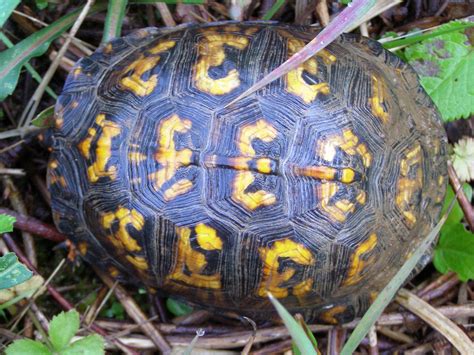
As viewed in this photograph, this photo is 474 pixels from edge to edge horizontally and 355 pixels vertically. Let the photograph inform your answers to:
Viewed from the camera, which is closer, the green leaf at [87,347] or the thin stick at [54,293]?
the green leaf at [87,347]

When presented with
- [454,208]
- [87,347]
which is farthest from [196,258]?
[454,208]

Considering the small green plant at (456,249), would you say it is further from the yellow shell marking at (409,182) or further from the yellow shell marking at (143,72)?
the yellow shell marking at (143,72)

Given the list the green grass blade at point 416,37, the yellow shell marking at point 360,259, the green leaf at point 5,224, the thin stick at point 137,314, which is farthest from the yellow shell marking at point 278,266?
the green grass blade at point 416,37

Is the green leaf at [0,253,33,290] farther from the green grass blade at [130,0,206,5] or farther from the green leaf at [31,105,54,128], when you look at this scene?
the green grass blade at [130,0,206,5]

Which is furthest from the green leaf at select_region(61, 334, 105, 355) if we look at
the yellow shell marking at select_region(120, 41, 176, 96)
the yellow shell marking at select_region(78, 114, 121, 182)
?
the yellow shell marking at select_region(120, 41, 176, 96)

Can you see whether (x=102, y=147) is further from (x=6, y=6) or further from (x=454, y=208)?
(x=454, y=208)

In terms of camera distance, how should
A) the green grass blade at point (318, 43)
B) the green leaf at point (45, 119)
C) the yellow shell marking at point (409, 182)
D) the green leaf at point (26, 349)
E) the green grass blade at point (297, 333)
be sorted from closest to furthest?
1. the green grass blade at point (297, 333)
2. the green grass blade at point (318, 43)
3. the green leaf at point (26, 349)
4. the yellow shell marking at point (409, 182)
5. the green leaf at point (45, 119)

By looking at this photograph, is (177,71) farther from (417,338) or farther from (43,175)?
(417,338)
